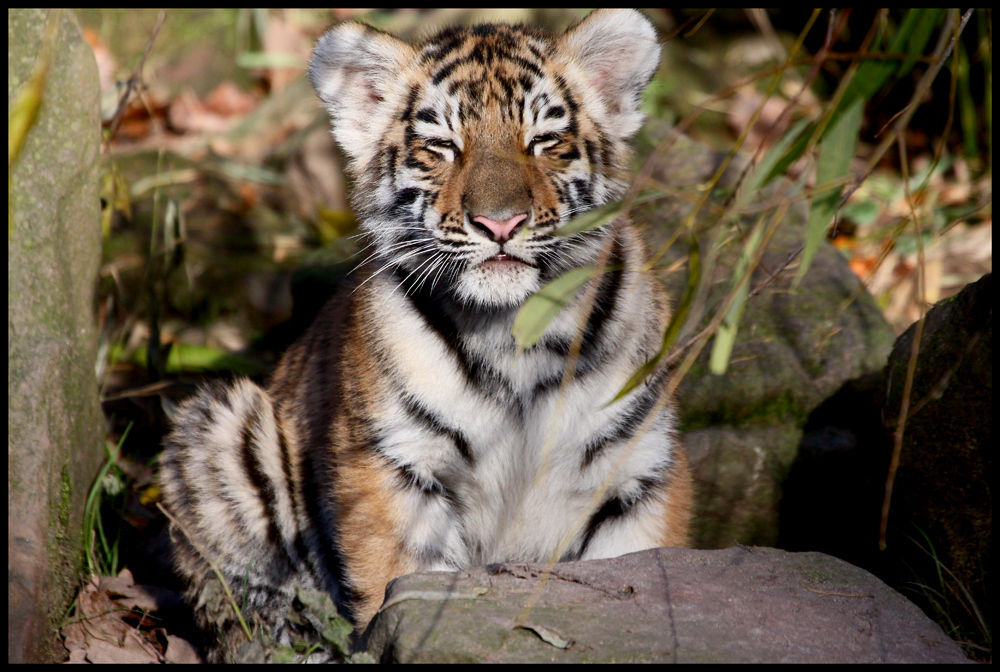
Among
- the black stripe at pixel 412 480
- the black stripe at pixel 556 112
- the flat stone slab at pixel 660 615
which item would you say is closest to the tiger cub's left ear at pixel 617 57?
the black stripe at pixel 556 112

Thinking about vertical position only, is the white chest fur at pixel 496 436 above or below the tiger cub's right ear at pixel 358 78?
below

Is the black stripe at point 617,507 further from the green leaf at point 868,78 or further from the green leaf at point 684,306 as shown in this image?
the green leaf at point 868,78

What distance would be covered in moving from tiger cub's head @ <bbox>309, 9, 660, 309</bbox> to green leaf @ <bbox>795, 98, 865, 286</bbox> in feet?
3.47

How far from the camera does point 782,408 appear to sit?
176 inches

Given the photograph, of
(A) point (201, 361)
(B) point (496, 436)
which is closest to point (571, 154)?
(B) point (496, 436)

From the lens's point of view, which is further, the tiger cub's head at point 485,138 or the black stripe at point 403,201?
the black stripe at point 403,201

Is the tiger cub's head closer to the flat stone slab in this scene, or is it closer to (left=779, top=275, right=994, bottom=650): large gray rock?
the flat stone slab

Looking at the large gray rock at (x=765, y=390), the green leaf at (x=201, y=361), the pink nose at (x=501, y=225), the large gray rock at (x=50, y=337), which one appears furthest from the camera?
the green leaf at (x=201, y=361)

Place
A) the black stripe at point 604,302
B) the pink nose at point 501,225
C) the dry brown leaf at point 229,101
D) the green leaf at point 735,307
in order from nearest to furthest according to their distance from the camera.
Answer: the green leaf at point 735,307, the pink nose at point 501,225, the black stripe at point 604,302, the dry brown leaf at point 229,101

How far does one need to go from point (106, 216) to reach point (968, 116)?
20.2 feet

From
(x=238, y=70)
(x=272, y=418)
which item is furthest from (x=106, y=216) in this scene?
(x=238, y=70)

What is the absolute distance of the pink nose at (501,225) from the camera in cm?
294

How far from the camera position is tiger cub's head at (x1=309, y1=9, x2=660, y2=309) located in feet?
9.95

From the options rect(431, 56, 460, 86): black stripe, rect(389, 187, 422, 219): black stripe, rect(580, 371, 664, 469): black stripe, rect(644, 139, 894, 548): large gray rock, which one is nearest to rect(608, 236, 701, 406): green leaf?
rect(580, 371, 664, 469): black stripe
